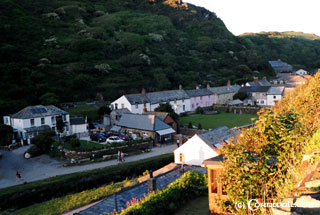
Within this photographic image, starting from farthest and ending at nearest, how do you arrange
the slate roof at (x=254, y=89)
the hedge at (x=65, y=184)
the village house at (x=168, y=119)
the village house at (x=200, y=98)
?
the slate roof at (x=254, y=89), the village house at (x=200, y=98), the village house at (x=168, y=119), the hedge at (x=65, y=184)

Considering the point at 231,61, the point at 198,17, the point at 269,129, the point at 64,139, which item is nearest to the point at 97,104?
the point at 64,139

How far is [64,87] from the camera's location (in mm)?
64188

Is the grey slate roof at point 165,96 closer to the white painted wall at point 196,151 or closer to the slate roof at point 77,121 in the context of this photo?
the slate roof at point 77,121

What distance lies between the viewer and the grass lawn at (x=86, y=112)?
51.9m

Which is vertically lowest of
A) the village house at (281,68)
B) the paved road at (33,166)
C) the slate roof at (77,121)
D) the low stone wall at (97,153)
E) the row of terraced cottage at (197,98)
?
the paved road at (33,166)

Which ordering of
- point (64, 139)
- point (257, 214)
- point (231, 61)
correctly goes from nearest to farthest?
point (257, 214), point (64, 139), point (231, 61)

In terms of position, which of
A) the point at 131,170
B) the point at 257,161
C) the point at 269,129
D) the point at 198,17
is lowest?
the point at 131,170

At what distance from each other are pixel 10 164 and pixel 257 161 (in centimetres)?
3114

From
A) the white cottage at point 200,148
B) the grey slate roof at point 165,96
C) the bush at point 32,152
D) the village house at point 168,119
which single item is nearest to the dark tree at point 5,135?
the bush at point 32,152

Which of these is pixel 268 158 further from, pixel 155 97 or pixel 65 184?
pixel 155 97

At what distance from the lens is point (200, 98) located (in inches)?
2643

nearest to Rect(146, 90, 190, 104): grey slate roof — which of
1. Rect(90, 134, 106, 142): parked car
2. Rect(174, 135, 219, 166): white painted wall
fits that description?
Rect(90, 134, 106, 142): parked car

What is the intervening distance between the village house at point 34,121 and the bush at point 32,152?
448 centimetres

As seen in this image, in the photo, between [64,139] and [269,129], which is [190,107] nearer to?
[64,139]
